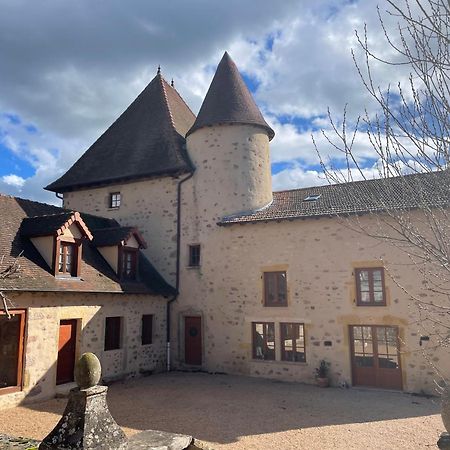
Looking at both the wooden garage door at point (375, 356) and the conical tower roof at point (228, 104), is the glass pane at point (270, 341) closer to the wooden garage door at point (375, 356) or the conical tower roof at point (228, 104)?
the wooden garage door at point (375, 356)

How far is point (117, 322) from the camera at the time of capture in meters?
13.5

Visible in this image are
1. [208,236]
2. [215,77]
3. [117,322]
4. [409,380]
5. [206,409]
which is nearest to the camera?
[206,409]

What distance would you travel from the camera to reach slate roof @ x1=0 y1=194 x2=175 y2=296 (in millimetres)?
10555

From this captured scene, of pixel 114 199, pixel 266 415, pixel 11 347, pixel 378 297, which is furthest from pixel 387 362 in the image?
pixel 114 199

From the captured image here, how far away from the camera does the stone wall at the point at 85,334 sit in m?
10.2

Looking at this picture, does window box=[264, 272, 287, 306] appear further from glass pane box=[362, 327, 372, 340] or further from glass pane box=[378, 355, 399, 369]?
glass pane box=[378, 355, 399, 369]

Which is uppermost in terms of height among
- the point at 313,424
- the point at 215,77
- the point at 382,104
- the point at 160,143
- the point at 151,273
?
the point at 215,77

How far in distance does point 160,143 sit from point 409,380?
13000 millimetres

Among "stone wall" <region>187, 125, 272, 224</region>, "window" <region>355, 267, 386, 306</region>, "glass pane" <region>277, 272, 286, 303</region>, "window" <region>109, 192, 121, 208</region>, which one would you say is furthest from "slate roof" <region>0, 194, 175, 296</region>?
"window" <region>355, 267, 386, 306</region>

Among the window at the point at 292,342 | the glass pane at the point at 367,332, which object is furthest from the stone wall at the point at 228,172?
the glass pane at the point at 367,332

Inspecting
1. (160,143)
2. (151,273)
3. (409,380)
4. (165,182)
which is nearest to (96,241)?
(151,273)

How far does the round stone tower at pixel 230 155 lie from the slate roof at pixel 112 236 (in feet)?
10.1

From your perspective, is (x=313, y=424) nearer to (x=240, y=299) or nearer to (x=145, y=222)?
(x=240, y=299)

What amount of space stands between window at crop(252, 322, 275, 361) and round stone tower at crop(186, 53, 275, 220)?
174 inches
